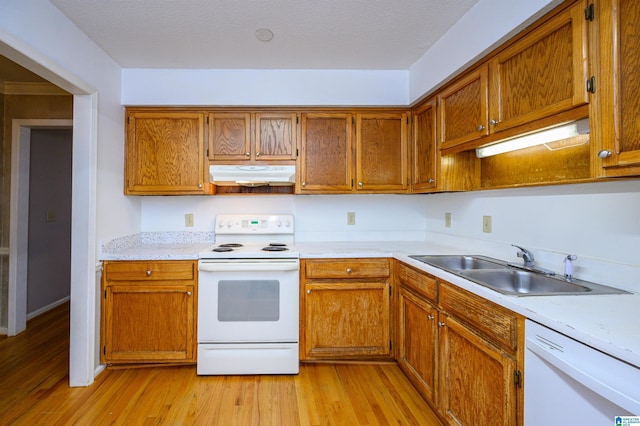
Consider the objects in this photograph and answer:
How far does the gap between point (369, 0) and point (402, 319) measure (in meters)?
2.01

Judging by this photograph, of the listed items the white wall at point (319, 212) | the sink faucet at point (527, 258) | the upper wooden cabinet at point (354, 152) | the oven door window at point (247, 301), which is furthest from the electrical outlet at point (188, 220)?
the sink faucet at point (527, 258)

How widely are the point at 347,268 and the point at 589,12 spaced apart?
1832 mm

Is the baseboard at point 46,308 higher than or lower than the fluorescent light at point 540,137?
lower

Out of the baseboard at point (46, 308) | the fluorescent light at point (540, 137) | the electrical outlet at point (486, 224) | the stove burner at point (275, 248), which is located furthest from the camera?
the baseboard at point (46, 308)

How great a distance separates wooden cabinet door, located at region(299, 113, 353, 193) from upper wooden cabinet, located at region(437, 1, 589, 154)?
87 cm

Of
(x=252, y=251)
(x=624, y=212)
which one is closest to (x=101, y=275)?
(x=252, y=251)

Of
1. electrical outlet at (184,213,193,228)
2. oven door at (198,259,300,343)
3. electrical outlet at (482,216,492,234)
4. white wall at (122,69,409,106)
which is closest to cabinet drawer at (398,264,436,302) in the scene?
electrical outlet at (482,216,492,234)

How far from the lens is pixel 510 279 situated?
176 cm

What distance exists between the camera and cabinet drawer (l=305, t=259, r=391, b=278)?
236 cm

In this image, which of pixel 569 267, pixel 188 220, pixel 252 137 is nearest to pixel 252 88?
pixel 252 137

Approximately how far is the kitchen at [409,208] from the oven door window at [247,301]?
772 millimetres

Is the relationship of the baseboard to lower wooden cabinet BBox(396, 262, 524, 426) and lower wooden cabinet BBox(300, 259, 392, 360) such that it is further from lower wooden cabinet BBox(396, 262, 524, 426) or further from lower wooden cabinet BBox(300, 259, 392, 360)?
lower wooden cabinet BBox(396, 262, 524, 426)

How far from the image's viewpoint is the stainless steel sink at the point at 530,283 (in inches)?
54.5

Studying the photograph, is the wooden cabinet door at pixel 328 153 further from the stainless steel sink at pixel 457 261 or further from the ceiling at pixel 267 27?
the stainless steel sink at pixel 457 261
